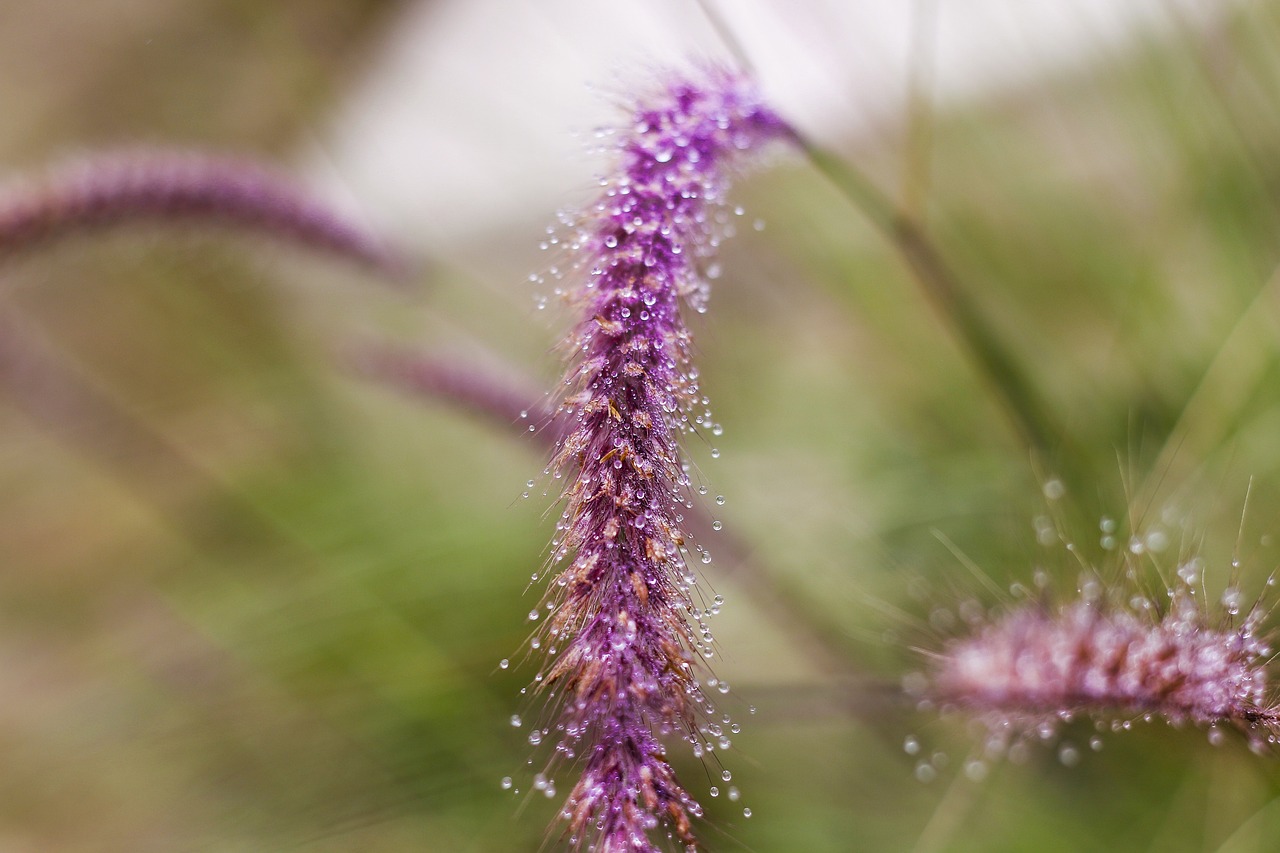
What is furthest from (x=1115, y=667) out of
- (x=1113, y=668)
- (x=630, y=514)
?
(x=630, y=514)

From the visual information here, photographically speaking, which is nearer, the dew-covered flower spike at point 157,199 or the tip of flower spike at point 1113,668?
the tip of flower spike at point 1113,668

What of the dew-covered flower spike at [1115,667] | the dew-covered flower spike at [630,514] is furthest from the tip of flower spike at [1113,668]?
the dew-covered flower spike at [630,514]

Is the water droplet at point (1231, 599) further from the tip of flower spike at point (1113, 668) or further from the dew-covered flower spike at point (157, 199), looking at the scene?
the dew-covered flower spike at point (157, 199)

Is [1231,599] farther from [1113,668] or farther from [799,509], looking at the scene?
[799,509]

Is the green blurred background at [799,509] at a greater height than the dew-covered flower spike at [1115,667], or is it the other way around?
the green blurred background at [799,509]

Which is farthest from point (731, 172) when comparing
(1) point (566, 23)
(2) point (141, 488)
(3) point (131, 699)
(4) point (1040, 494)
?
(2) point (141, 488)

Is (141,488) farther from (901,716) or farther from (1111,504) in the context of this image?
(1111,504)
